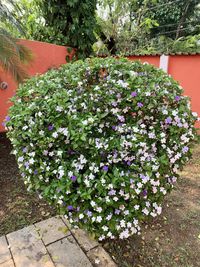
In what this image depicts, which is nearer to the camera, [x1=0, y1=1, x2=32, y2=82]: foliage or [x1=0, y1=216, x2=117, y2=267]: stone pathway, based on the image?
[x1=0, y1=216, x2=117, y2=267]: stone pathway

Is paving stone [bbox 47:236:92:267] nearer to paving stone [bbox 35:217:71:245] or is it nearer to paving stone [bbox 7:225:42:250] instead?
paving stone [bbox 35:217:71:245]

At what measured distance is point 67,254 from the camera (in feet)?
6.91

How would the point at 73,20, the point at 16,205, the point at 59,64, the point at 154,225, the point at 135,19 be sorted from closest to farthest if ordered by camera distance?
the point at 154,225
the point at 16,205
the point at 73,20
the point at 59,64
the point at 135,19

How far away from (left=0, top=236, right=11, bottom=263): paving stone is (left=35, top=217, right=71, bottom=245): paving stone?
319 mm

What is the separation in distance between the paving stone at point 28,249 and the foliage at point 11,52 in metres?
2.12

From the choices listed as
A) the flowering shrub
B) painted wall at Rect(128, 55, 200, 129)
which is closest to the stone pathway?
the flowering shrub

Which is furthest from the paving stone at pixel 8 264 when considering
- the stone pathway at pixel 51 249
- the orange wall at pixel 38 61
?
the orange wall at pixel 38 61

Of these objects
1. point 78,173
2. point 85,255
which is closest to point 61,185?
point 78,173

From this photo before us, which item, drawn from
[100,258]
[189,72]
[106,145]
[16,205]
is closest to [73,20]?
[189,72]

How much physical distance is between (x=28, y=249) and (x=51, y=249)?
0.20 meters

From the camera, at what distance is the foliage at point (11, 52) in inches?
124

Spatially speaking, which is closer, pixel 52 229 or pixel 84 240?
pixel 84 240

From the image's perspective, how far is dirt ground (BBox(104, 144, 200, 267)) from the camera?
215cm

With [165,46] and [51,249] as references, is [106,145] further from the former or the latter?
[165,46]
